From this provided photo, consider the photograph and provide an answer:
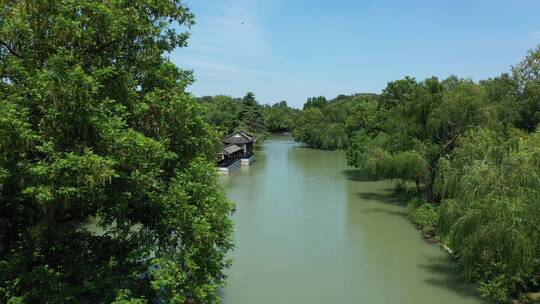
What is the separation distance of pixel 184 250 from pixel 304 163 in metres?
33.6

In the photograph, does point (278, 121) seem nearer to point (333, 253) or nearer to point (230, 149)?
point (230, 149)

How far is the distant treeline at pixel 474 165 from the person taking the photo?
9742mm

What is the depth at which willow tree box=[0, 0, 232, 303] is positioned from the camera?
6.00 metres

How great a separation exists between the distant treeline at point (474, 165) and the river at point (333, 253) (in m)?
1.15

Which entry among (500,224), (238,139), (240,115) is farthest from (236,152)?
(500,224)

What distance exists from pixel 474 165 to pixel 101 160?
369 inches

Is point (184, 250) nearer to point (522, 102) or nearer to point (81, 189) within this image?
point (81, 189)

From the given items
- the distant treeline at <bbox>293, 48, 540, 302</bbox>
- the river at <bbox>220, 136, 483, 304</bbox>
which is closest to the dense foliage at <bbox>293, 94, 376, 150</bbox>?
the distant treeline at <bbox>293, 48, 540, 302</bbox>

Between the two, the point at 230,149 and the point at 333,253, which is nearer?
the point at 333,253

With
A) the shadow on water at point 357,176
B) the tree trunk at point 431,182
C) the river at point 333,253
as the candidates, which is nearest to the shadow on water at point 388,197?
the river at point 333,253

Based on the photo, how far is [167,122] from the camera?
293 inches

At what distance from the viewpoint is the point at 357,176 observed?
31359mm

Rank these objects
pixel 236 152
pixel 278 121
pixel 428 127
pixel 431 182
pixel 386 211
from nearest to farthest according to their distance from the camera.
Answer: pixel 428 127, pixel 431 182, pixel 386 211, pixel 236 152, pixel 278 121

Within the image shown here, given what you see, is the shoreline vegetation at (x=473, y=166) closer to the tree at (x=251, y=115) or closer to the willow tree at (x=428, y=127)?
the willow tree at (x=428, y=127)
